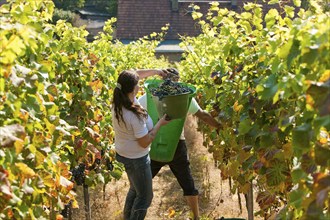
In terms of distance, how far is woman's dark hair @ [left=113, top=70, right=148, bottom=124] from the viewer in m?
4.25

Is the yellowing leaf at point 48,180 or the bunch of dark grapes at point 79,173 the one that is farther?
the bunch of dark grapes at point 79,173

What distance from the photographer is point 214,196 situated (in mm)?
6871

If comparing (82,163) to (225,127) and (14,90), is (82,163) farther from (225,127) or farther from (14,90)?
(14,90)

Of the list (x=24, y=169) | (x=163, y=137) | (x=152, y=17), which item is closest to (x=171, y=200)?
(x=163, y=137)

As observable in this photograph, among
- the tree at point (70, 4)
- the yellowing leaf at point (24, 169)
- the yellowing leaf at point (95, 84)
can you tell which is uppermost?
the yellowing leaf at point (24, 169)

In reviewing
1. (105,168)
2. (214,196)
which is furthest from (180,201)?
(105,168)

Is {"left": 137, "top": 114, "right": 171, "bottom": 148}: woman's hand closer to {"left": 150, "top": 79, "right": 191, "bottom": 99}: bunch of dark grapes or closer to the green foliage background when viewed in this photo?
{"left": 150, "top": 79, "right": 191, "bottom": 99}: bunch of dark grapes

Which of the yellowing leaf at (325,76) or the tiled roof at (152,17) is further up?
the yellowing leaf at (325,76)

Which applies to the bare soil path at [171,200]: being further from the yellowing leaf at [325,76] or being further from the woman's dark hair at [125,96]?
the yellowing leaf at [325,76]

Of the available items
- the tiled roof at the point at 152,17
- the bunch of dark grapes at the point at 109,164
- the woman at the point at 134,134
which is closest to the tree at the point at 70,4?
the tiled roof at the point at 152,17

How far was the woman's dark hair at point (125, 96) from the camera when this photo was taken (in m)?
4.25

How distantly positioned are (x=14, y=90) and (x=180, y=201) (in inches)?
166

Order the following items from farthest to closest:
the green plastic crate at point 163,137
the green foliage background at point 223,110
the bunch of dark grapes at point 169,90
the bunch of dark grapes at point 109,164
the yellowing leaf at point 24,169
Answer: the bunch of dark grapes at point 109,164 → the green plastic crate at point 163,137 → the bunch of dark grapes at point 169,90 → the yellowing leaf at point 24,169 → the green foliage background at point 223,110

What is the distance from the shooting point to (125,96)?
4.28m
